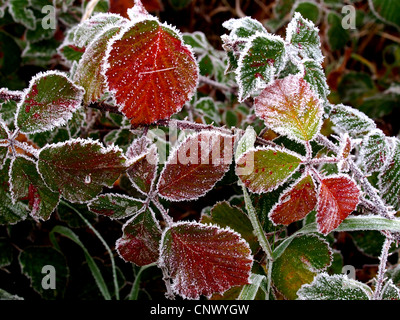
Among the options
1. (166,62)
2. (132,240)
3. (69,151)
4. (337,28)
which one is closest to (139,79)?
(166,62)

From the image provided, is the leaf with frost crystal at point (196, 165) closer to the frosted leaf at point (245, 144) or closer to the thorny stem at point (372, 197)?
the frosted leaf at point (245, 144)

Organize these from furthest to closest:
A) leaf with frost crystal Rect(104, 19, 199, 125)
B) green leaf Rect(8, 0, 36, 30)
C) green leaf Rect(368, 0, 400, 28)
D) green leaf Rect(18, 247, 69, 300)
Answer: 1. green leaf Rect(368, 0, 400, 28)
2. green leaf Rect(8, 0, 36, 30)
3. green leaf Rect(18, 247, 69, 300)
4. leaf with frost crystal Rect(104, 19, 199, 125)

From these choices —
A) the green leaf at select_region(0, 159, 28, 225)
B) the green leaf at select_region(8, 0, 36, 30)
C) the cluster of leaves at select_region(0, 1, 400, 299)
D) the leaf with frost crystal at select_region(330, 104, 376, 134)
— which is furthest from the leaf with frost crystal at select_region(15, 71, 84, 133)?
the green leaf at select_region(8, 0, 36, 30)

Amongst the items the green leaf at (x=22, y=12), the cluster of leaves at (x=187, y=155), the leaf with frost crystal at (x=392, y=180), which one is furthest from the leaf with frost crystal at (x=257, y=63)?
the green leaf at (x=22, y=12)

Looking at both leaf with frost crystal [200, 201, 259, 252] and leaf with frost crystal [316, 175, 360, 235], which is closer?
leaf with frost crystal [316, 175, 360, 235]

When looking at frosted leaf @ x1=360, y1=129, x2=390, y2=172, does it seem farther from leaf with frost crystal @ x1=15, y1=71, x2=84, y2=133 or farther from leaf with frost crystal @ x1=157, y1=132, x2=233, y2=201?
leaf with frost crystal @ x1=15, y1=71, x2=84, y2=133

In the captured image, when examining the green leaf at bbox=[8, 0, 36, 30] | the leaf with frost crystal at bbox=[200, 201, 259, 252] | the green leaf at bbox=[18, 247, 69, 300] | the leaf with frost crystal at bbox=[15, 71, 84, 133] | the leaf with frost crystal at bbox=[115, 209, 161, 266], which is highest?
the green leaf at bbox=[8, 0, 36, 30]

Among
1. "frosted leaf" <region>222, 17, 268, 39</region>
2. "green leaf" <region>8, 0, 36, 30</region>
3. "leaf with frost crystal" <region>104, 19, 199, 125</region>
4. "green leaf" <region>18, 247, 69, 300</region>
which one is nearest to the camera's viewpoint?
"leaf with frost crystal" <region>104, 19, 199, 125</region>
